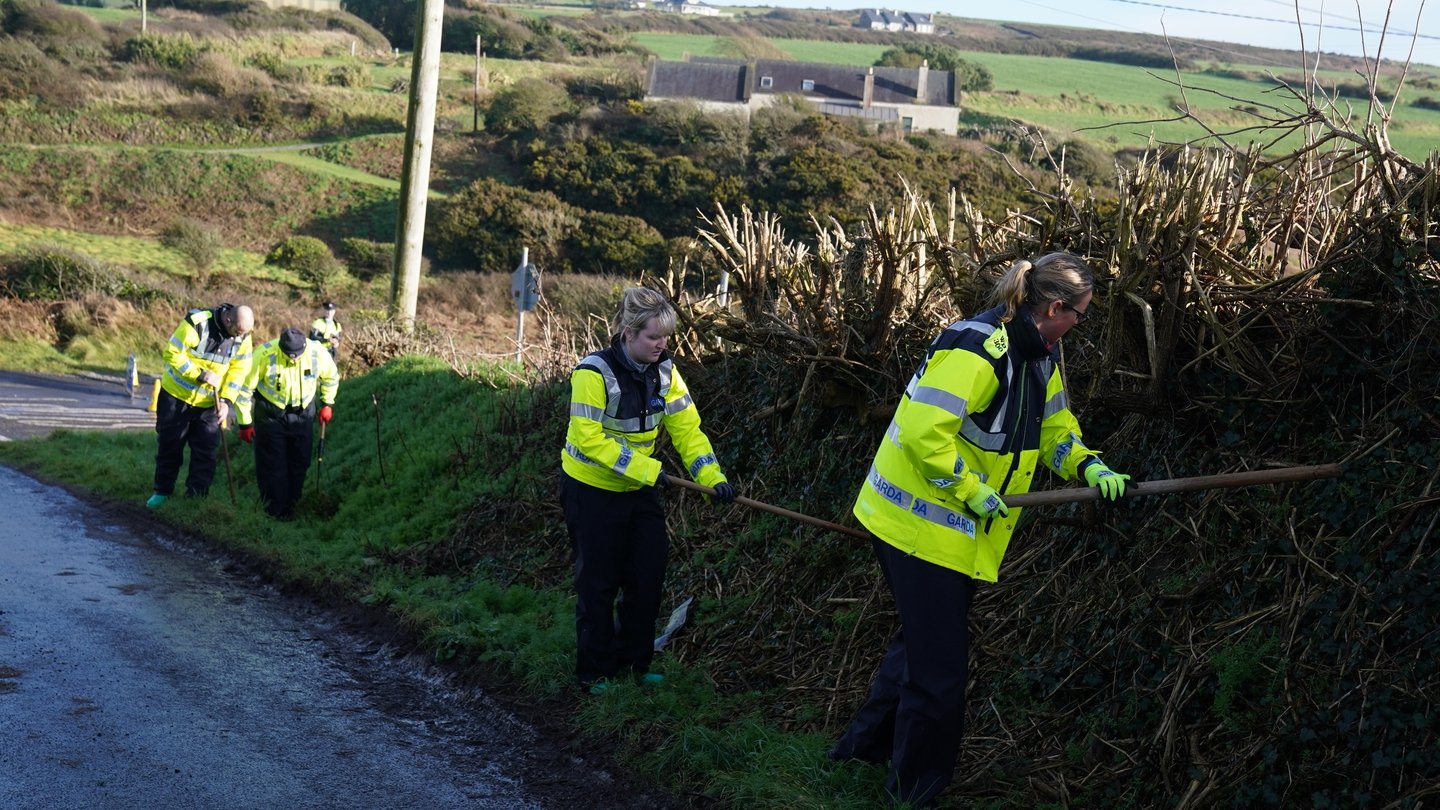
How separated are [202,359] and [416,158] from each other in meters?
4.38

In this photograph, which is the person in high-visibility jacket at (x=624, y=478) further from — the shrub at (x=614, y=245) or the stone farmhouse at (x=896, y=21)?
the stone farmhouse at (x=896, y=21)

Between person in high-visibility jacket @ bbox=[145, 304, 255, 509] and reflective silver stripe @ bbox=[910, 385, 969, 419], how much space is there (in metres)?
9.49

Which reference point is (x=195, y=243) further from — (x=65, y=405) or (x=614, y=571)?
(x=614, y=571)

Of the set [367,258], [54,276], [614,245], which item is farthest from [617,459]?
[367,258]

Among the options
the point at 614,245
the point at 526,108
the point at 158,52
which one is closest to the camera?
the point at 614,245

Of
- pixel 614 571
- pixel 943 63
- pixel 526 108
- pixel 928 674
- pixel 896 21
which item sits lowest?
pixel 614 571

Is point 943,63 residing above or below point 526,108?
above

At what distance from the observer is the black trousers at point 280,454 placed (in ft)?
40.6

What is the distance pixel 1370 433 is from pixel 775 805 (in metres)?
2.94

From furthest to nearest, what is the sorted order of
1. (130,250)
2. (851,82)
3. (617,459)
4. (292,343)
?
(851,82) < (130,250) < (292,343) < (617,459)

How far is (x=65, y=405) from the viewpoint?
23.7 meters

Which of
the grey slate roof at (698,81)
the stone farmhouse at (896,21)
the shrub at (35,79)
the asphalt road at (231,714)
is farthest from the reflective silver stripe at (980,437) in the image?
the stone farmhouse at (896,21)

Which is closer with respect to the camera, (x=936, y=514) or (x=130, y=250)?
(x=936, y=514)

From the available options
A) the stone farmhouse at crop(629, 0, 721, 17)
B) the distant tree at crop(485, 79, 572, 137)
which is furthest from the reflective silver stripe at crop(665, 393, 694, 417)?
the stone farmhouse at crop(629, 0, 721, 17)
